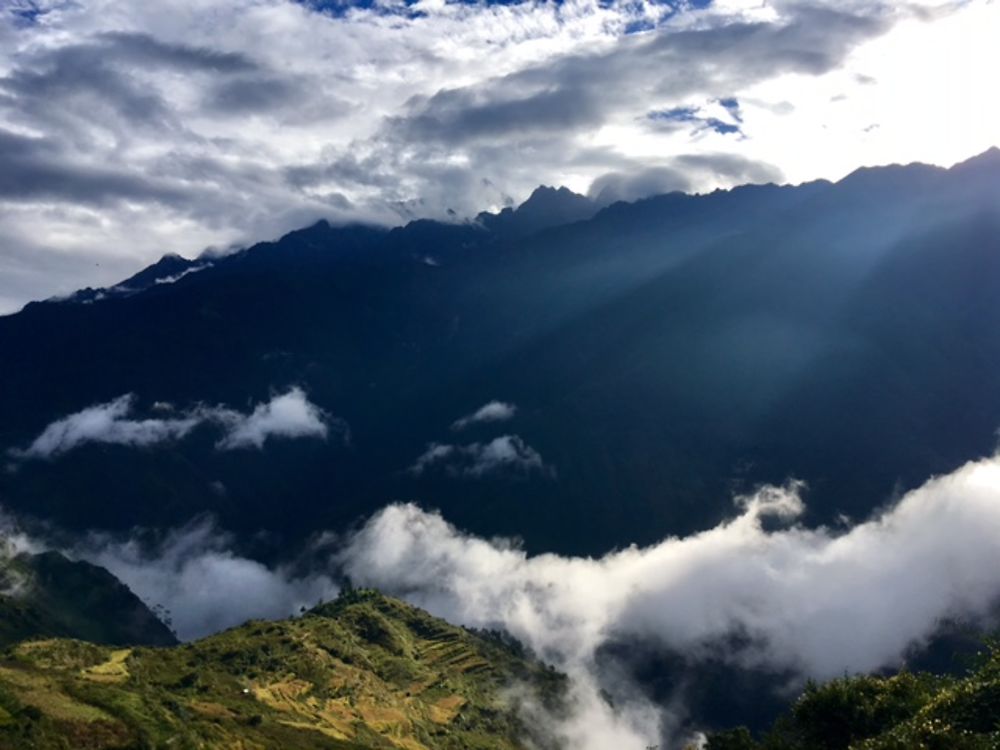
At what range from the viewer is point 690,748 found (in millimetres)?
92938

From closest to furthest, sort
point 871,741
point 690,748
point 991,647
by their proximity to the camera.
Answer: point 871,741, point 991,647, point 690,748

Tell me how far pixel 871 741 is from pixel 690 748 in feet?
95.6

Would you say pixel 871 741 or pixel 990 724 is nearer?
pixel 990 724

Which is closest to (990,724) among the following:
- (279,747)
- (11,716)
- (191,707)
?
(11,716)

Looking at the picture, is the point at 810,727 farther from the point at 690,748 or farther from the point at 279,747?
the point at 279,747

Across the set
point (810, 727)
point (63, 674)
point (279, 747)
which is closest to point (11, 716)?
point (63, 674)

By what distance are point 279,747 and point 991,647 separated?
164 m

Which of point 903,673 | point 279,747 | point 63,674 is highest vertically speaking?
point 903,673

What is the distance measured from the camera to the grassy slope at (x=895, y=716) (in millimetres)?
62438

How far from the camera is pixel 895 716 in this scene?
282 ft

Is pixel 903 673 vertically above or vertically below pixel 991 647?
below

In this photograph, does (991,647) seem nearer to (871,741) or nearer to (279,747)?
(871,741)

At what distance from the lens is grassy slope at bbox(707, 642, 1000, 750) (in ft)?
205

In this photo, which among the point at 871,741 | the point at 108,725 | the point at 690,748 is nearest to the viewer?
the point at 871,741
